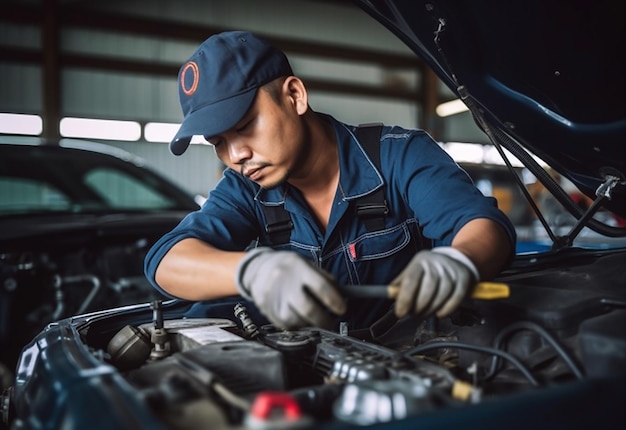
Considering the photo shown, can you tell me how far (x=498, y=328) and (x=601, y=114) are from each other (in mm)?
524

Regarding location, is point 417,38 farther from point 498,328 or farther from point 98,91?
point 98,91

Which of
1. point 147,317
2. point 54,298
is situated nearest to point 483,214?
point 147,317

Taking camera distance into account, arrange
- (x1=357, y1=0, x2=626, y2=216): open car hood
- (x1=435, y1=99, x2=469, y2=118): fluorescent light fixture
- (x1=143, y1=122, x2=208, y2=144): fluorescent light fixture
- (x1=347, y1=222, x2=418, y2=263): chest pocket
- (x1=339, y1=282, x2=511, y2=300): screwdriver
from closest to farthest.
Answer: (x1=339, y1=282, x2=511, y2=300): screwdriver < (x1=357, y1=0, x2=626, y2=216): open car hood < (x1=347, y1=222, x2=418, y2=263): chest pocket < (x1=143, y1=122, x2=208, y2=144): fluorescent light fixture < (x1=435, y1=99, x2=469, y2=118): fluorescent light fixture

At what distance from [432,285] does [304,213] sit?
658 millimetres

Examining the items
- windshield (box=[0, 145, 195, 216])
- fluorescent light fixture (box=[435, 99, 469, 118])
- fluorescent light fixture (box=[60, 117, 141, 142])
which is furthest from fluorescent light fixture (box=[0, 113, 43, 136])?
fluorescent light fixture (box=[435, 99, 469, 118])

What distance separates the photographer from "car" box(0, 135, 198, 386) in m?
2.48

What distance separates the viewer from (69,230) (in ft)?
8.44

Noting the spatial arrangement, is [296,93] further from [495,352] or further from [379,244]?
[495,352]

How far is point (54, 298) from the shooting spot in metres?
2.58

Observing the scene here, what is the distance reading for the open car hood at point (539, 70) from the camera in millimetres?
1095

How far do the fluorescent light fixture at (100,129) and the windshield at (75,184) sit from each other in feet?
16.9

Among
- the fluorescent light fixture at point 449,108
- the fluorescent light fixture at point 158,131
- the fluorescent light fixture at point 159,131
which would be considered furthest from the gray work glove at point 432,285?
the fluorescent light fixture at point 449,108

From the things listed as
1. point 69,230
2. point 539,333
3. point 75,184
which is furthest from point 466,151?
point 539,333

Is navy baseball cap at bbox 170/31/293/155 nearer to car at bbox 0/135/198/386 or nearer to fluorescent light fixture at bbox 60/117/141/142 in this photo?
car at bbox 0/135/198/386
